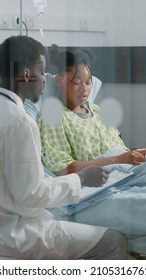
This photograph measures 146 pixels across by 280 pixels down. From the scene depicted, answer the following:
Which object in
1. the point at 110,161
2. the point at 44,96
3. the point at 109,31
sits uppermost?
the point at 109,31

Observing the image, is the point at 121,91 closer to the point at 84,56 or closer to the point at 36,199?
the point at 84,56

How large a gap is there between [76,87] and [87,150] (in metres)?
0.25

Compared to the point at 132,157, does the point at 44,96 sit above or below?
above

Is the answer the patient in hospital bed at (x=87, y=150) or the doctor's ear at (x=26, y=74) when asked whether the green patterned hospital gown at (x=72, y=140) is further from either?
the doctor's ear at (x=26, y=74)

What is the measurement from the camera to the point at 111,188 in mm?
1797

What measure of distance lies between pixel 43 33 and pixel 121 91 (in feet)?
1.27

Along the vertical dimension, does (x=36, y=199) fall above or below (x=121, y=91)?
below

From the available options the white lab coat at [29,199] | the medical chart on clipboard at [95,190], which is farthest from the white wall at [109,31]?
the white lab coat at [29,199]

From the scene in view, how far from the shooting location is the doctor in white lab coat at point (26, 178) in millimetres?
1715

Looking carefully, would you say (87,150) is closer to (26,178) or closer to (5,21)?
(26,178)

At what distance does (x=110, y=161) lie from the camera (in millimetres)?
1795

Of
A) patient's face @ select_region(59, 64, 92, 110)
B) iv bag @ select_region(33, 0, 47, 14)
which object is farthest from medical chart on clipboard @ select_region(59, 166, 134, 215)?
iv bag @ select_region(33, 0, 47, 14)

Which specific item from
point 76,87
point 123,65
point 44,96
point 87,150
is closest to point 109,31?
point 123,65
